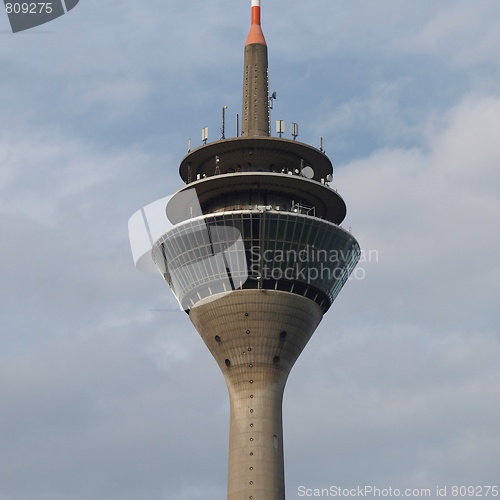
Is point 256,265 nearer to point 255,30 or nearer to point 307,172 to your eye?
point 307,172

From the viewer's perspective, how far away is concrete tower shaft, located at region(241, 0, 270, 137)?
137750 millimetres

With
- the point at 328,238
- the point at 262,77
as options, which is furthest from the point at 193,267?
the point at 262,77

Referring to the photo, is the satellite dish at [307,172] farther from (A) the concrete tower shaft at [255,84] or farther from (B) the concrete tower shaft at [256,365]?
(B) the concrete tower shaft at [256,365]

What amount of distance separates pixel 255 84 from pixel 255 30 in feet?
24.4

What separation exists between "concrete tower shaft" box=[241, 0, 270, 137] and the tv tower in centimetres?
189

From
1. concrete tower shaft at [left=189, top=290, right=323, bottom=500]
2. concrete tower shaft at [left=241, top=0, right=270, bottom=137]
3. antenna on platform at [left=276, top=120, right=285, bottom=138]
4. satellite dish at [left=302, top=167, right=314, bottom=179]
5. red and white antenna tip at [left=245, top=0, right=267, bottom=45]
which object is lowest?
concrete tower shaft at [left=189, top=290, right=323, bottom=500]

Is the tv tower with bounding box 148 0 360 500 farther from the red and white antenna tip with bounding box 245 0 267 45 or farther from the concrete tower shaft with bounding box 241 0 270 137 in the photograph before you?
the red and white antenna tip with bounding box 245 0 267 45

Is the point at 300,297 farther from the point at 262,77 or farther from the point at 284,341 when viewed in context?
the point at 262,77

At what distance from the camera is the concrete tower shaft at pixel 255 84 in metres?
138

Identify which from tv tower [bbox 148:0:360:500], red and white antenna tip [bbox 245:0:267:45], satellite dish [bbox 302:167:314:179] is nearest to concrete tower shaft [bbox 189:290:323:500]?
tv tower [bbox 148:0:360:500]

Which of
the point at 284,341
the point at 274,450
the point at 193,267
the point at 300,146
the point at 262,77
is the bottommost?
the point at 274,450

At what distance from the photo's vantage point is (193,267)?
131 m

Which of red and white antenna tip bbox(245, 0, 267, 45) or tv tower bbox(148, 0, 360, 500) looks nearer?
tv tower bbox(148, 0, 360, 500)

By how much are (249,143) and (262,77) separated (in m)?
13.0
